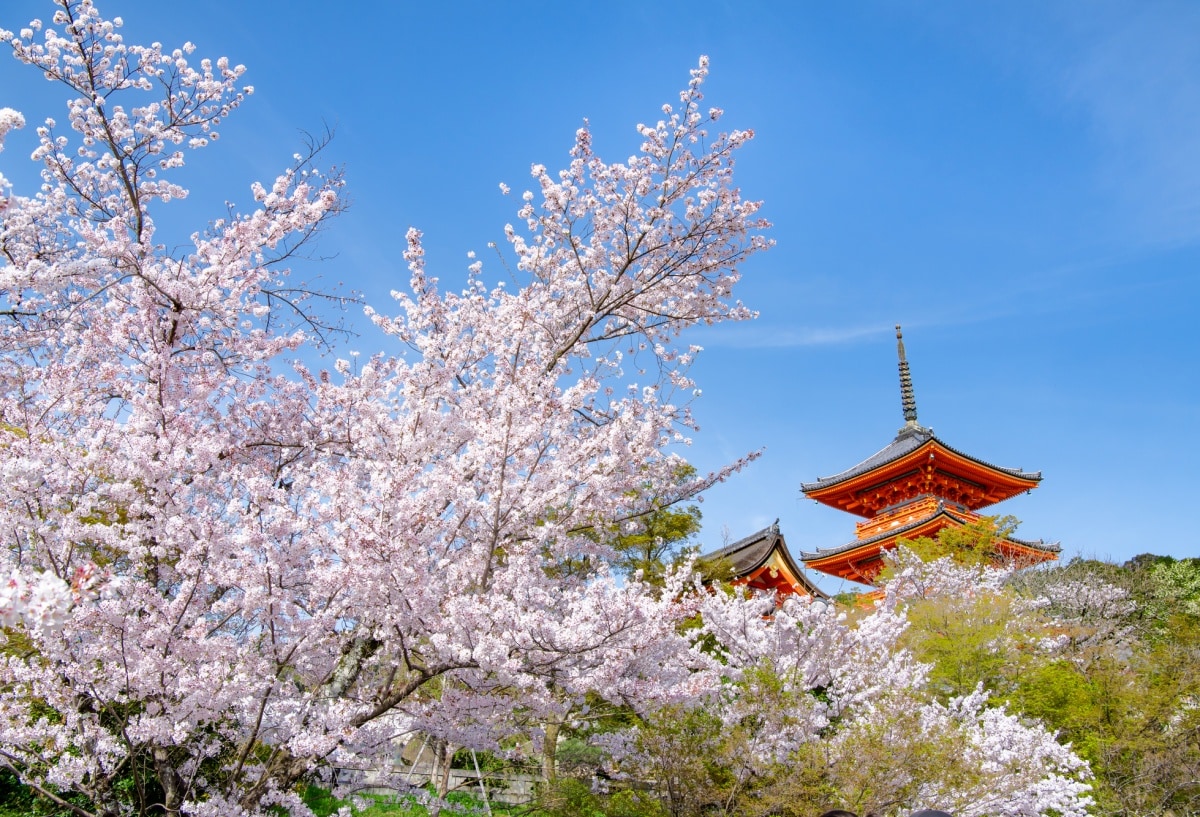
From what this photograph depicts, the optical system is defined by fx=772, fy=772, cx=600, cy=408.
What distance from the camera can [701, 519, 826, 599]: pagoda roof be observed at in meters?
20.6

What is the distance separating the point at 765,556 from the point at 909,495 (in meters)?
7.75

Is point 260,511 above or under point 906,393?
under

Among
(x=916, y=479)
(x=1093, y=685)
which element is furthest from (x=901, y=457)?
(x=1093, y=685)

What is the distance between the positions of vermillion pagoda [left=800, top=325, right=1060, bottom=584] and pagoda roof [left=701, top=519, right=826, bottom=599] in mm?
2830

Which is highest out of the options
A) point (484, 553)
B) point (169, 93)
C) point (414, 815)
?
point (169, 93)

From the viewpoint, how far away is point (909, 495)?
25.6 meters

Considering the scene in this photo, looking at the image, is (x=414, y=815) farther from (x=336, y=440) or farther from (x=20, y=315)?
(x=20, y=315)

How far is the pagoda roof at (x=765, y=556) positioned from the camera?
67.7 ft

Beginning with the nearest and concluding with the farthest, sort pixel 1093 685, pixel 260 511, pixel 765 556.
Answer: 1. pixel 260 511
2. pixel 1093 685
3. pixel 765 556

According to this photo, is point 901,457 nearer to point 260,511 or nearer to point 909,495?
point 909,495

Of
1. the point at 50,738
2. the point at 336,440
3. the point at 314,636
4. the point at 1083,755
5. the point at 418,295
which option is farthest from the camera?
the point at 1083,755

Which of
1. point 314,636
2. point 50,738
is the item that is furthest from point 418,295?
point 50,738

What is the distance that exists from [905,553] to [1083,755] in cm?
802

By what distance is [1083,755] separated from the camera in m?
10.0
